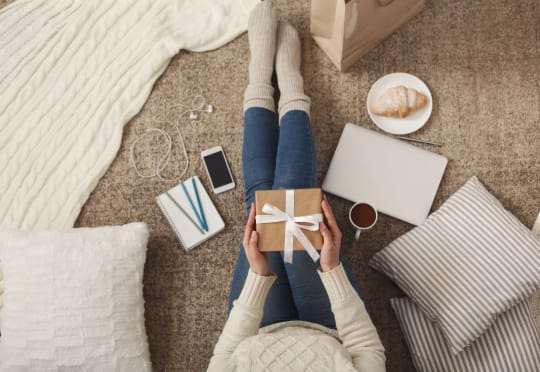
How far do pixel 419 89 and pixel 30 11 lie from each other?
3.92 ft

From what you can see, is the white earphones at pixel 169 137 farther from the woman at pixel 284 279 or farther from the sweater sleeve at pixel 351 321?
the sweater sleeve at pixel 351 321

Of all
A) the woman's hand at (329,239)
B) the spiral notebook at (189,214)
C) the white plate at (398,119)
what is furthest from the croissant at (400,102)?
the spiral notebook at (189,214)

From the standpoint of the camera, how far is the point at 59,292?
1.04 meters

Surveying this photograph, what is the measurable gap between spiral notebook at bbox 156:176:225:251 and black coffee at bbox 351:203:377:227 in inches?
14.4

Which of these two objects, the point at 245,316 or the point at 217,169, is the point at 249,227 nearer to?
the point at 245,316

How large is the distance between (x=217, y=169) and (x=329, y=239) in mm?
480

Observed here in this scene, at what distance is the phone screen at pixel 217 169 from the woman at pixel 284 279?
0.32 feet

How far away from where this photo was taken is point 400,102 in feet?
3.94

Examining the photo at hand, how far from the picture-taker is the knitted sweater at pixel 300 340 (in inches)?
31.4

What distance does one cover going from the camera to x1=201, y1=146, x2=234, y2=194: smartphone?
1245 mm

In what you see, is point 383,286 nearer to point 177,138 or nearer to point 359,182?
point 359,182

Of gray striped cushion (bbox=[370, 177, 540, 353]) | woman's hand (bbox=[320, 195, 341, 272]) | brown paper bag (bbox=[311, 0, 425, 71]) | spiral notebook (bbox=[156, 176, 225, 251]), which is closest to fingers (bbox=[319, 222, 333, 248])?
woman's hand (bbox=[320, 195, 341, 272])

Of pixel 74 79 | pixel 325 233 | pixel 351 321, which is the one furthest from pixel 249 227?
pixel 74 79

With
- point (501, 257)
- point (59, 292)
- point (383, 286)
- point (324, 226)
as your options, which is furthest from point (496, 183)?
point (59, 292)
